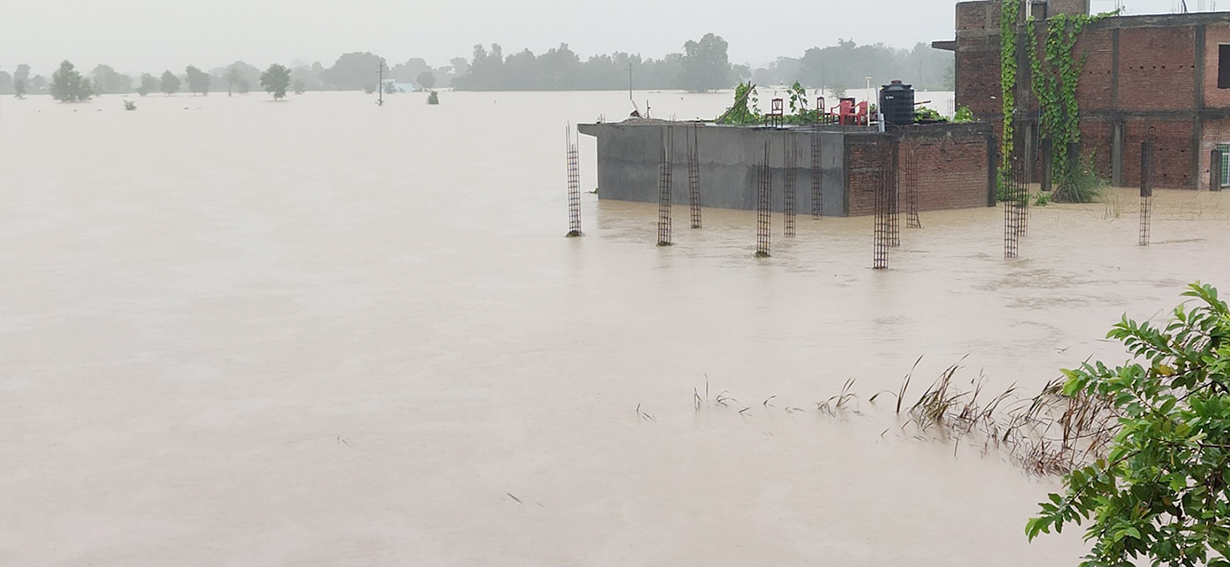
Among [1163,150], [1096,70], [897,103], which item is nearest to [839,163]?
[897,103]

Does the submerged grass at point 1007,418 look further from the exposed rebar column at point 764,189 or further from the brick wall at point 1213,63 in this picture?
the brick wall at point 1213,63

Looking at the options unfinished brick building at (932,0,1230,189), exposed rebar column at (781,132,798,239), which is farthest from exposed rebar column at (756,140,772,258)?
unfinished brick building at (932,0,1230,189)

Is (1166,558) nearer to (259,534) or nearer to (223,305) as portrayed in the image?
(259,534)

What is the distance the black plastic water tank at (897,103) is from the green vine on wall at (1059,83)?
7202 mm

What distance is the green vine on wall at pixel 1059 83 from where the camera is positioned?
38938 millimetres

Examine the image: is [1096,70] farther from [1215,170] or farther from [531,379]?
[531,379]

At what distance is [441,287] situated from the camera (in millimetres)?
23406

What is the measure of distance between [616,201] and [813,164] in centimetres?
745

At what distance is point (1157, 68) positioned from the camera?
37.6 m

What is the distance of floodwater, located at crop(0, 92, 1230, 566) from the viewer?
10.8 meters

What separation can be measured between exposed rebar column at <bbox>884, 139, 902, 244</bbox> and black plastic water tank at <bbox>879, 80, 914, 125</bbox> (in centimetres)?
136

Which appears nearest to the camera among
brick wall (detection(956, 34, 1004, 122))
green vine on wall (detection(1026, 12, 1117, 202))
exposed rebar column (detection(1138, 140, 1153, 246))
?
exposed rebar column (detection(1138, 140, 1153, 246))

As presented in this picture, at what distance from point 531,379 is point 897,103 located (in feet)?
63.7

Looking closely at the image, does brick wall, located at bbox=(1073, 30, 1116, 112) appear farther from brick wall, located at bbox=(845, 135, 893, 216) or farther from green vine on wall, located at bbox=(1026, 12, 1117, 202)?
brick wall, located at bbox=(845, 135, 893, 216)
